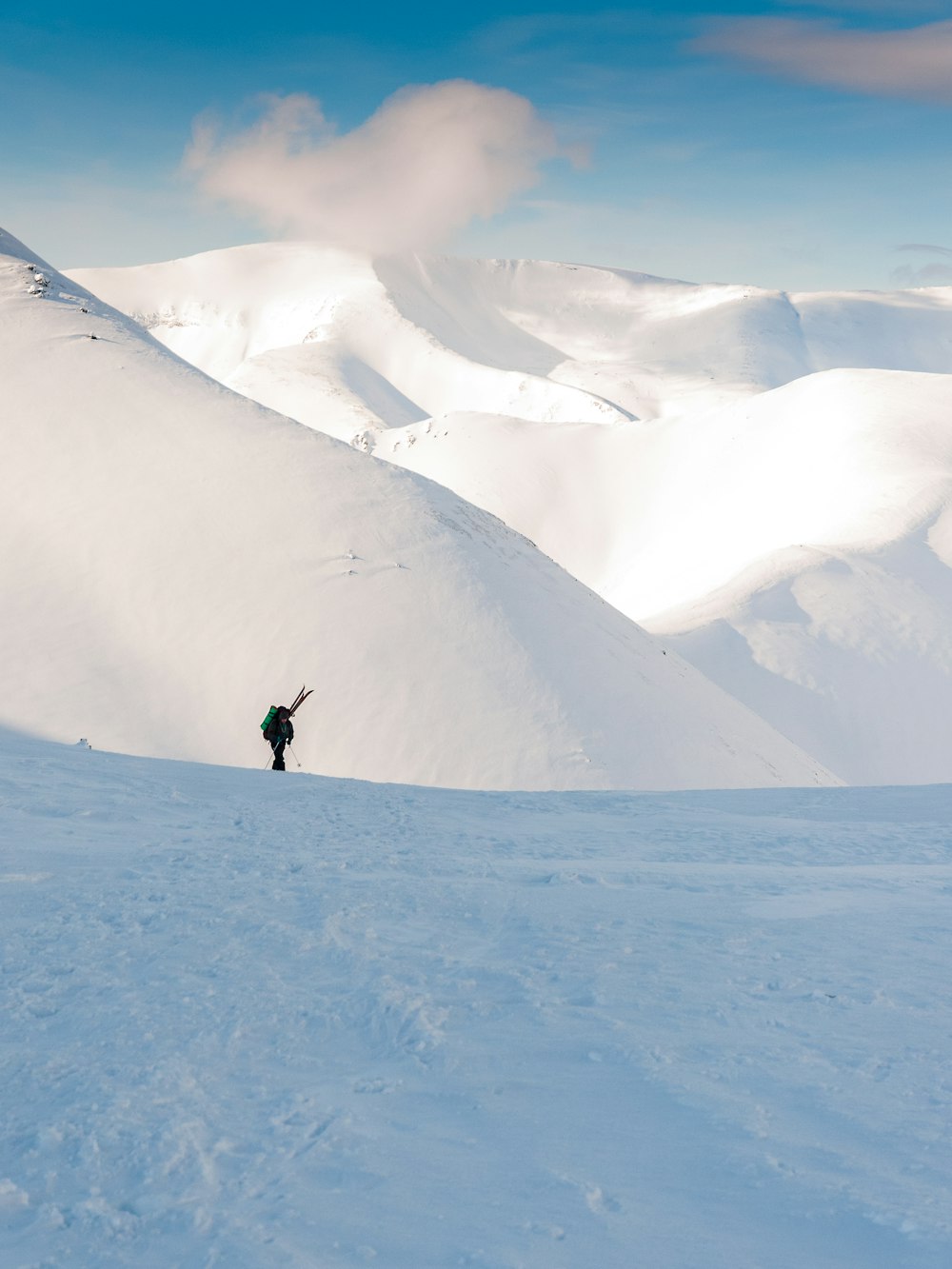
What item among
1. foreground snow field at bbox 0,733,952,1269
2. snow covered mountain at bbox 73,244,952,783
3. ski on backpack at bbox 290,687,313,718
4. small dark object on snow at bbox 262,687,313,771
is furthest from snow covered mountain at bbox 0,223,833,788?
snow covered mountain at bbox 73,244,952,783

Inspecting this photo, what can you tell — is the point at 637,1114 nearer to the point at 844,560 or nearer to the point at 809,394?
the point at 844,560

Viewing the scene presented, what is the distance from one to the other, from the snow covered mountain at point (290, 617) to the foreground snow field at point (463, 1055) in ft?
36.2

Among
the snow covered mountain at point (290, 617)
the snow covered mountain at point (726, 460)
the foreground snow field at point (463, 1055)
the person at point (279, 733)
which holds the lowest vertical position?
the foreground snow field at point (463, 1055)

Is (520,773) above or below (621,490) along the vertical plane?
below

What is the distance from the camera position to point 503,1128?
142 inches

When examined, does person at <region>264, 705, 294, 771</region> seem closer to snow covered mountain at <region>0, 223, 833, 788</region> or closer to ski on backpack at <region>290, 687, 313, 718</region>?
ski on backpack at <region>290, 687, 313, 718</region>

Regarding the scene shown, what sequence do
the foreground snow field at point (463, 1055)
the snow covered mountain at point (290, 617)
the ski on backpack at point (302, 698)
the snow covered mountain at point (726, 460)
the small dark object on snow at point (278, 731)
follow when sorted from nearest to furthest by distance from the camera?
the foreground snow field at point (463, 1055) → the small dark object on snow at point (278, 731) → the ski on backpack at point (302, 698) → the snow covered mountain at point (290, 617) → the snow covered mountain at point (726, 460)

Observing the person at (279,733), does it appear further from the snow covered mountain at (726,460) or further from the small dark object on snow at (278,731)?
the snow covered mountain at (726,460)

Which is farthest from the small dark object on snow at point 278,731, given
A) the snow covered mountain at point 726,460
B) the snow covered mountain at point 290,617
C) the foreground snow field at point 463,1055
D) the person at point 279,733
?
the snow covered mountain at point 726,460

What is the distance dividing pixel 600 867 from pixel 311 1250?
427cm

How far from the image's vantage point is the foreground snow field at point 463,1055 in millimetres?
3090

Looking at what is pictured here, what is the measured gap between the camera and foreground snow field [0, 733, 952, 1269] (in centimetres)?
309

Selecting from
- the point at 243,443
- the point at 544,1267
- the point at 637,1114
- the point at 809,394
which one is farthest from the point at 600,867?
the point at 809,394

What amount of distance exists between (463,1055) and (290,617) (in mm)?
16526
